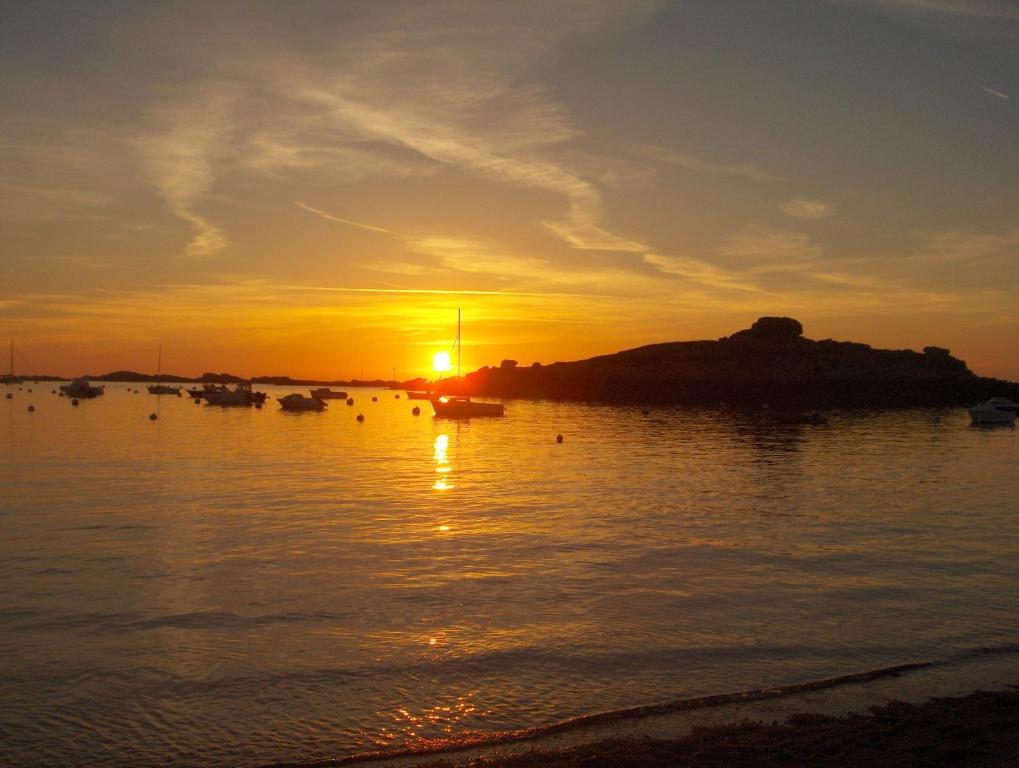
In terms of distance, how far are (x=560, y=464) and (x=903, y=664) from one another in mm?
35590

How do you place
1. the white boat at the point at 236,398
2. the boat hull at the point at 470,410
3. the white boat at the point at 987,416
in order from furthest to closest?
1. the white boat at the point at 236,398
2. the boat hull at the point at 470,410
3. the white boat at the point at 987,416

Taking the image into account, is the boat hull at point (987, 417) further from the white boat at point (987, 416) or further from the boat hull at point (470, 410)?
the boat hull at point (470, 410)

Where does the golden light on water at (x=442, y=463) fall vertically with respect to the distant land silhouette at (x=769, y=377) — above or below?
below

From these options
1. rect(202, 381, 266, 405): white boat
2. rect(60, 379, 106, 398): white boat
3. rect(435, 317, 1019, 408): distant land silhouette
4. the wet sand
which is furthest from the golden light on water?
rect(60, 379, 106, 398): white boat

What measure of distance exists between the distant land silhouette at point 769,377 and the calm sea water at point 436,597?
402 ft

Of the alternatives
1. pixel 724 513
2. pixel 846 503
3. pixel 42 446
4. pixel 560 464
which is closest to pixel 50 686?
pixel 724 513

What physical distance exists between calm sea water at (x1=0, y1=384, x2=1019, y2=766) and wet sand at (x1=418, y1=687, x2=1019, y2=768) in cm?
149

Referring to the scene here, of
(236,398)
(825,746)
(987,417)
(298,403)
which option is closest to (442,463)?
(825,746)

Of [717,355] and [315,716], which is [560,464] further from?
[717,355]

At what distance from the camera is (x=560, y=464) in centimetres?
4784

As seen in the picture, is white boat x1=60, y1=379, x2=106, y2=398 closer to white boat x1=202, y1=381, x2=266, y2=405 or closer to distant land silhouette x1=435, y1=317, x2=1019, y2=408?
white boat x1=202, y1=381, x2=266, y2=405

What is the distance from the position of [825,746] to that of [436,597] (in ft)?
31.1

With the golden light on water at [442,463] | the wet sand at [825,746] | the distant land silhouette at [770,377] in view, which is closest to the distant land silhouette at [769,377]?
the distant land silhouette at [770,377]

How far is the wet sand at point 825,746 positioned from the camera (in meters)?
8.48
